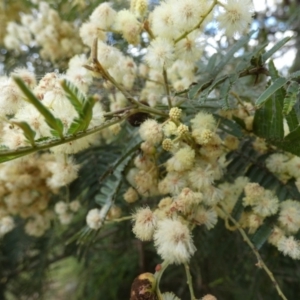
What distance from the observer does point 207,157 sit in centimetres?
85

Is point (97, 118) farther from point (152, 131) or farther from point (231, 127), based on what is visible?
point (231, 127)

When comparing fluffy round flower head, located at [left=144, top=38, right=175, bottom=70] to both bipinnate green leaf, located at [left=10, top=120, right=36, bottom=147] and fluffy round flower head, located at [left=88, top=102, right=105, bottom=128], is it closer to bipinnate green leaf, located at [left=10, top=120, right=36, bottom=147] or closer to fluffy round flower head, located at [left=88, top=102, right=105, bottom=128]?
fluffy round flower head, located at [left=88, top=102, right=105, bottom=128]

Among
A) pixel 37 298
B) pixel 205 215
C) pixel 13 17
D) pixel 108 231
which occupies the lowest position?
pixel 205 215

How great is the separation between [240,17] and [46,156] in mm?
592

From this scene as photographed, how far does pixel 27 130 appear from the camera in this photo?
57cm

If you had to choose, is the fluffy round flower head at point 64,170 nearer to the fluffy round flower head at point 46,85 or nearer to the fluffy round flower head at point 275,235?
the fluffy round flower head at point 46,85

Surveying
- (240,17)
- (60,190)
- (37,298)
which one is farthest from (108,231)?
(240,17)

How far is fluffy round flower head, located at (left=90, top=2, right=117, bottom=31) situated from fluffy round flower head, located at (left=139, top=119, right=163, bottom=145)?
0.24 metres

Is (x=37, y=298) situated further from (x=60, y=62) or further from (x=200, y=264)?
(x=60, y=62)

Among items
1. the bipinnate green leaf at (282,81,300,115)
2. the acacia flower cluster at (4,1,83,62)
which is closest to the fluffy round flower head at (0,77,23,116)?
the bipinnate green leaf at (282,81,300,115)

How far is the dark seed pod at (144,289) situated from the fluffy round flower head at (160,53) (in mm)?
383

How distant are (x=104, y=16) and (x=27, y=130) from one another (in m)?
0.42

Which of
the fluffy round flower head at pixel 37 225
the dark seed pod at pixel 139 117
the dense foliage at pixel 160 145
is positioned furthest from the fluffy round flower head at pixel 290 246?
the fluffy round flower head at pixel 37 225

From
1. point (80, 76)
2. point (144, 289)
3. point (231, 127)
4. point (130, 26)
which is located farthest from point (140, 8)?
point (144, 289)
